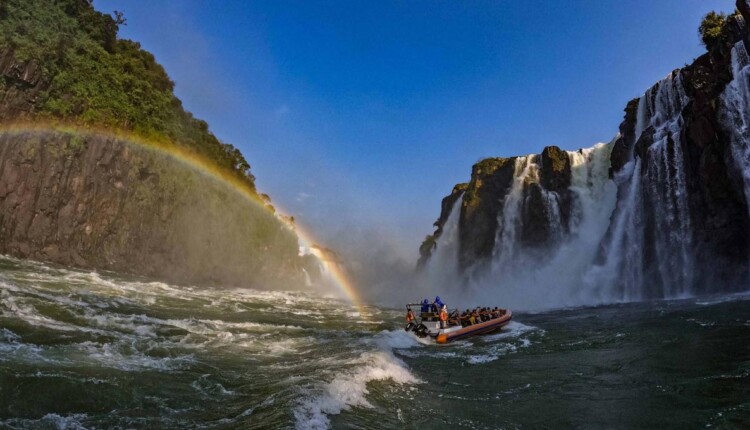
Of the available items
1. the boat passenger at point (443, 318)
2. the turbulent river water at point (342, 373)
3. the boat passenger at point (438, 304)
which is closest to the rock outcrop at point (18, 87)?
the turbulent river water at point (342, 373)

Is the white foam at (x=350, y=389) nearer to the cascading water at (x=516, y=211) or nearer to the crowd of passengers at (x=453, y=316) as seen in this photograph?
the crowd of passengers at (x=453, y=316)

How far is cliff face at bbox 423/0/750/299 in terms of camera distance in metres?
27.1

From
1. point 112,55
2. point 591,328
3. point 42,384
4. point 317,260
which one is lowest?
point 42,384

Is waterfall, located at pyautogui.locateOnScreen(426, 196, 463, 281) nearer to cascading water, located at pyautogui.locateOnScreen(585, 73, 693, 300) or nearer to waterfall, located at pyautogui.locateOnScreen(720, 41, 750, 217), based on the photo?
cascading water, located at pyautogui.locateOnScreen(585, 73, 693, 300)

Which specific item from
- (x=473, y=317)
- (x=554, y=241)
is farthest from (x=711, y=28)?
(x=473, y=317)

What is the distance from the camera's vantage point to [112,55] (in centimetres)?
4447

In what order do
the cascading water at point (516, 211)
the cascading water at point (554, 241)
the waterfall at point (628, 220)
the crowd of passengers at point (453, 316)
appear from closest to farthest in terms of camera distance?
the crowd of passengers at point (453, 316) → the waterfall at point (628, 220) → the cascading water at point (554, 241) → the cascading water at point (516, 211)

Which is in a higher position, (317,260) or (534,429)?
(317,260)

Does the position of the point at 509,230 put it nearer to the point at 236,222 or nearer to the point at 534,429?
the point at 236,222

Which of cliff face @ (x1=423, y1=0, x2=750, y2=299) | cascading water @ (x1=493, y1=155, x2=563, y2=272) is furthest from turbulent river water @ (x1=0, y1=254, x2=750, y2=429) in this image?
cascading water @ (x1=493, y1=155, x2=563, y2=272)

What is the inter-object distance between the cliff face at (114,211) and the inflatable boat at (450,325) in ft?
93.6

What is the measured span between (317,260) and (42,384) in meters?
65.2

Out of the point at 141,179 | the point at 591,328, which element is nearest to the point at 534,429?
the point at 591,328

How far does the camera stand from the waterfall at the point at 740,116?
84.4ft
